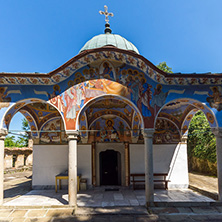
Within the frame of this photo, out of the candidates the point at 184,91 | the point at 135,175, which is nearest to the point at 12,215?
the point at 135,175

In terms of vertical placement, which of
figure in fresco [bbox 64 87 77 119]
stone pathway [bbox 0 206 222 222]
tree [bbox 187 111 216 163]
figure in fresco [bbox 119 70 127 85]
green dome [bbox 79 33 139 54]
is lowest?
stone pathway [bbox 0 206 222 222]

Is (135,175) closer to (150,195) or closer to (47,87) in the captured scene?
(150,195)

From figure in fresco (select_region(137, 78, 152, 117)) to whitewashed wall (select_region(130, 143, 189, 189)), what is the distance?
362 cm

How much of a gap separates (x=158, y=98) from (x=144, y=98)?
1.73 ft

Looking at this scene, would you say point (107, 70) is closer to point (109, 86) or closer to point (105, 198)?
point (109, 86)

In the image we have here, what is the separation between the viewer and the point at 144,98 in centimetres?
723

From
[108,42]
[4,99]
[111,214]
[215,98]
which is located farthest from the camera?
[108,42]

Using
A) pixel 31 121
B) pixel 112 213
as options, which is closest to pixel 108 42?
pixel 31 121

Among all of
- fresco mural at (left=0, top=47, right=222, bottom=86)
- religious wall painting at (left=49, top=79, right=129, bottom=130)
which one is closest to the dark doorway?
religious wall painting at (left=49, top=79, right=129, bottom=130)

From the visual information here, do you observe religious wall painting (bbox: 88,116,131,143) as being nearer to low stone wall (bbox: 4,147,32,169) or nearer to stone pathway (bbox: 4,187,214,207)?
stone pathway (bbox: 4,187,214,207)

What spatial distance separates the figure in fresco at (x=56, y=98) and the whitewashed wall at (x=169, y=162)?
4.75 m

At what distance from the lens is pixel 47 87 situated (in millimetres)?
7258

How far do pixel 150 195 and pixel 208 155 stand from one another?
8.71 meters

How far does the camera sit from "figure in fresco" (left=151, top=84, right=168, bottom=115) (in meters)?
7.25
